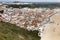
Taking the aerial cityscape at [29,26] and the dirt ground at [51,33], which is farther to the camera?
the dirt ground at [51,33]

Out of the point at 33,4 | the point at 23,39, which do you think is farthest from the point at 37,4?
the point at 23,39

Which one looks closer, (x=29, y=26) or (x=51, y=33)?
(x=51, y=33)

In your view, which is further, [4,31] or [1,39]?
[4,31]

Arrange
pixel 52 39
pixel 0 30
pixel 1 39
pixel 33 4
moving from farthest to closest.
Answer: pixel 33 4 < pixel 52 39 < pixel 0 30 < pixel 1 39

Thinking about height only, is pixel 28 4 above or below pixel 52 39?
above

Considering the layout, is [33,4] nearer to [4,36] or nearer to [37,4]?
[37,4]

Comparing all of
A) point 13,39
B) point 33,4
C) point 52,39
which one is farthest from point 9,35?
point 33,4

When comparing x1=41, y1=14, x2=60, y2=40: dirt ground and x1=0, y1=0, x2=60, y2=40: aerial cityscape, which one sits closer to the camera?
x1=0, y1=0, x2=60, y2=40: aerial cityscape

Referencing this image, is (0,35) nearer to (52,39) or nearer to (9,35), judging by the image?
(9,35)

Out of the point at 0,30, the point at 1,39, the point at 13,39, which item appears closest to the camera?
the point at 1,39
